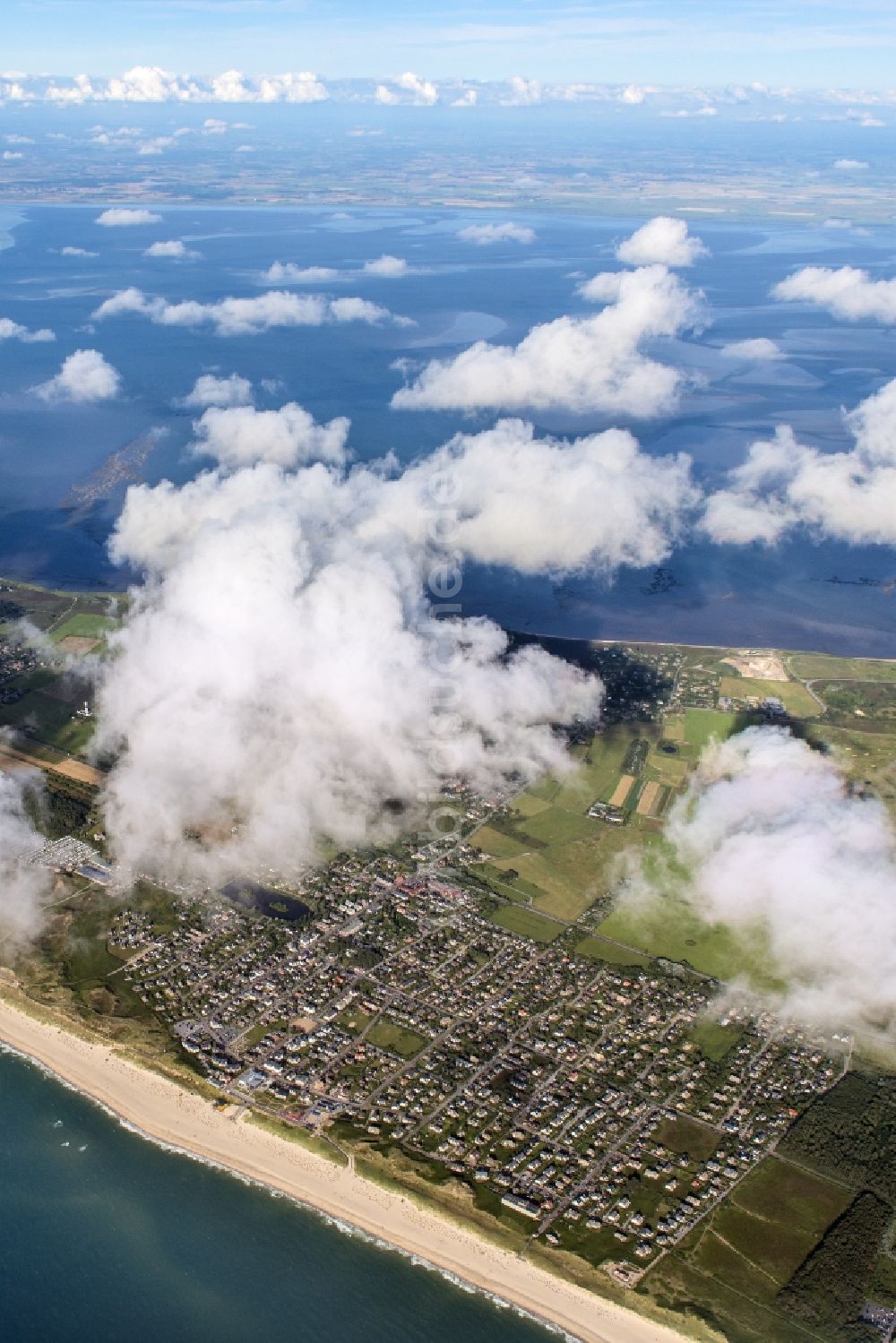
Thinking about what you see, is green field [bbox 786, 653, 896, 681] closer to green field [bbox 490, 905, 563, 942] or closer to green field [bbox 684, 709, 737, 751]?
green field [bbox 684, 709, 737, 751]

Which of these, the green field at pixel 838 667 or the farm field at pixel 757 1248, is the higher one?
the green field at pixel 838 667

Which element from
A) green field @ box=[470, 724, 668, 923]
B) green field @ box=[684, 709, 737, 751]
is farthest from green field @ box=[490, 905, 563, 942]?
green field @ box=[684, 709, 737, 751]

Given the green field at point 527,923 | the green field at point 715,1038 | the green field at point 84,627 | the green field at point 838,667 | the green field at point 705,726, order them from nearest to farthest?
the green field at point 715,1038 → the green field at point 527,923 → the green field at point 705,726 → the green field at point 838,667 → the green field at point 84,627

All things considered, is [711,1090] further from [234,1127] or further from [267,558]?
[267,558]

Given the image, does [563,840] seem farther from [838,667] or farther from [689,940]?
[838,667]

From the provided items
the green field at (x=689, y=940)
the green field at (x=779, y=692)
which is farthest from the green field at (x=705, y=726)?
the green field at (x=689, y=940)

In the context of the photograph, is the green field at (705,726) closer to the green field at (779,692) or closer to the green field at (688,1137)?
the green field at (779,692)

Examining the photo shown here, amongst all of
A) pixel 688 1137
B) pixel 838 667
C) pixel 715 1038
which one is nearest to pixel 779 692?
pixel 838 667
